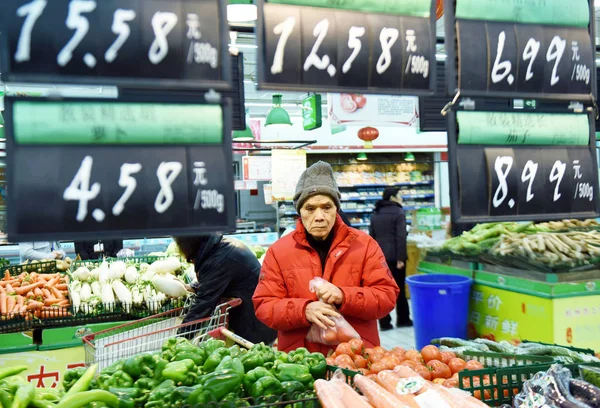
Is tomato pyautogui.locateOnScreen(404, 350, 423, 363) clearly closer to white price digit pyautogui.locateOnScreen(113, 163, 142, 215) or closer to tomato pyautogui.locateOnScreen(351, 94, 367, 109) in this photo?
white price digit pyautogui.locateOnScreen(113, 163, 142, 215)

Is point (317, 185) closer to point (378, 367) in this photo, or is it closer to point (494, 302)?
point (378, 367)

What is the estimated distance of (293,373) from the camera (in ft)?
6.04

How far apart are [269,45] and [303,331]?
159 cm

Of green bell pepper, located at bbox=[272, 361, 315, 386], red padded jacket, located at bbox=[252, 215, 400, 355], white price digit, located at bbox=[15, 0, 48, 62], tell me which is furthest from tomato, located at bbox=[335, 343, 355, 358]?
white price digit, located at bbox=[15, 0, 48, 62]

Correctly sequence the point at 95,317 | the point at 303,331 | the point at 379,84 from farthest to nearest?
the point at 95,317
the point at 303,331
the point at 379,84

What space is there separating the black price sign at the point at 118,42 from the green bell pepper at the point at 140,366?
38.5 inches

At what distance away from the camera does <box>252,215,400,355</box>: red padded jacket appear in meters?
2.79

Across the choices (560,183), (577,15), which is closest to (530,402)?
(560,183)

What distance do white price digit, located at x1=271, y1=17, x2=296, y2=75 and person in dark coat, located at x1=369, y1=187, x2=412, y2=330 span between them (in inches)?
221

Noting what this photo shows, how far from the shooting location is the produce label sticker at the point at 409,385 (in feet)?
5.52

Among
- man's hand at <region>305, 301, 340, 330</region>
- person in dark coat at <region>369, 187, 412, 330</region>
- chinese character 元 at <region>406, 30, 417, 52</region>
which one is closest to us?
chinese character 元 at <region>406, 30, 417, 52</region>

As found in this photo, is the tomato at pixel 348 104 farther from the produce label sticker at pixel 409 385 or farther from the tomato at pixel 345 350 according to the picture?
the produce label sticker at pixel 409 385

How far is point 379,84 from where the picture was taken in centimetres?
204

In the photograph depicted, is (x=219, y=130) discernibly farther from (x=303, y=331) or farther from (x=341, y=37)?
(x=303, y=331)
